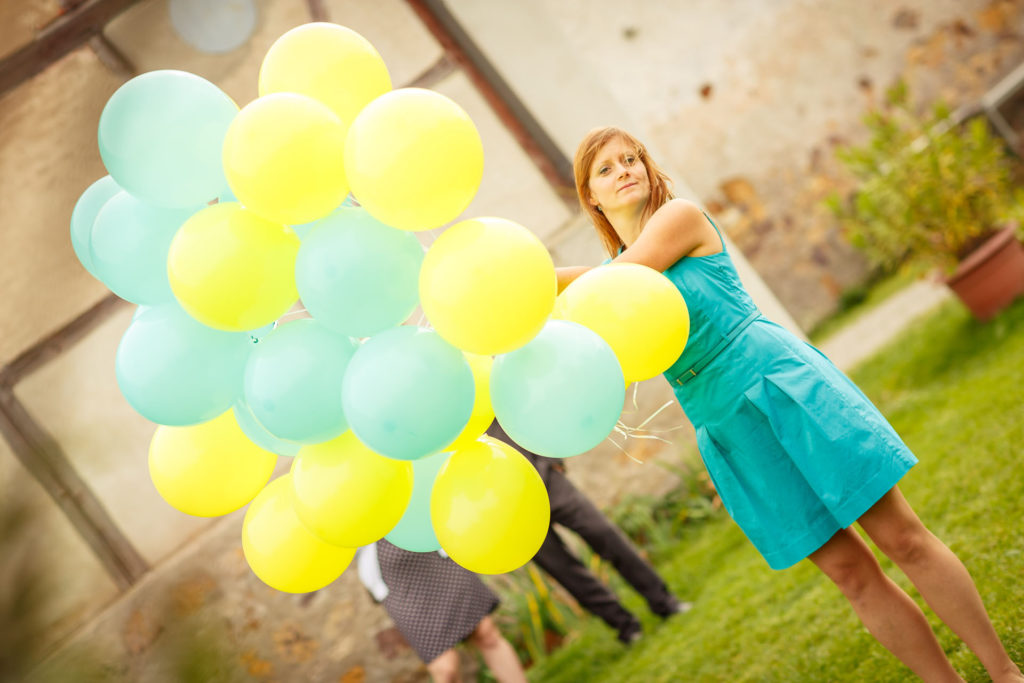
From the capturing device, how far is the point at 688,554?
338cm

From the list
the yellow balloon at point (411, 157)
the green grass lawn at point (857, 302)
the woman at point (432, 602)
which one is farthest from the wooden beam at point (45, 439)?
the green grass lawn at point (857, 302)

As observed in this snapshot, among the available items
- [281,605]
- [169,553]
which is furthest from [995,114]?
[169,553]

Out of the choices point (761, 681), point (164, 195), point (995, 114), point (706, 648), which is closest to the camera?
point (164, 195)

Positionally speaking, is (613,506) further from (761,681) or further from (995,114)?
(995,114)

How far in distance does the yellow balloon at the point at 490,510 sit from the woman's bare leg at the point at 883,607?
2.01 ft

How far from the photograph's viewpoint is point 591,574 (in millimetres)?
2947

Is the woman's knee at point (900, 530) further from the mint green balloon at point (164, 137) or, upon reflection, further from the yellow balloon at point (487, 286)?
the mint green balloon at point (164, 137)

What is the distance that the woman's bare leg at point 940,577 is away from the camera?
4.46ft

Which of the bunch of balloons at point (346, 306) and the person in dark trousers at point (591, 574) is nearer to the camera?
the bunch of balloons at point (346, 306)

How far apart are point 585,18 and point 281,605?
14.7ft

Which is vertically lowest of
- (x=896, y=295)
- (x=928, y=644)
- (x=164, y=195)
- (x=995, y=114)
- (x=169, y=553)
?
(x=896, y=295)

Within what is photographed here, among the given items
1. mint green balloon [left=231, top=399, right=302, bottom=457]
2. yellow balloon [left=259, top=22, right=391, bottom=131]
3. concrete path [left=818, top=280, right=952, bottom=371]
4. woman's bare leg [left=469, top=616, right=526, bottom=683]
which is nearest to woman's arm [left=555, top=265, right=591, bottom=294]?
yellow balloon [left=259, top=22, right=391, bottom=131]

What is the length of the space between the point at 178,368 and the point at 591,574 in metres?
2.11

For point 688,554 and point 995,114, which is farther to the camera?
point 995,114
